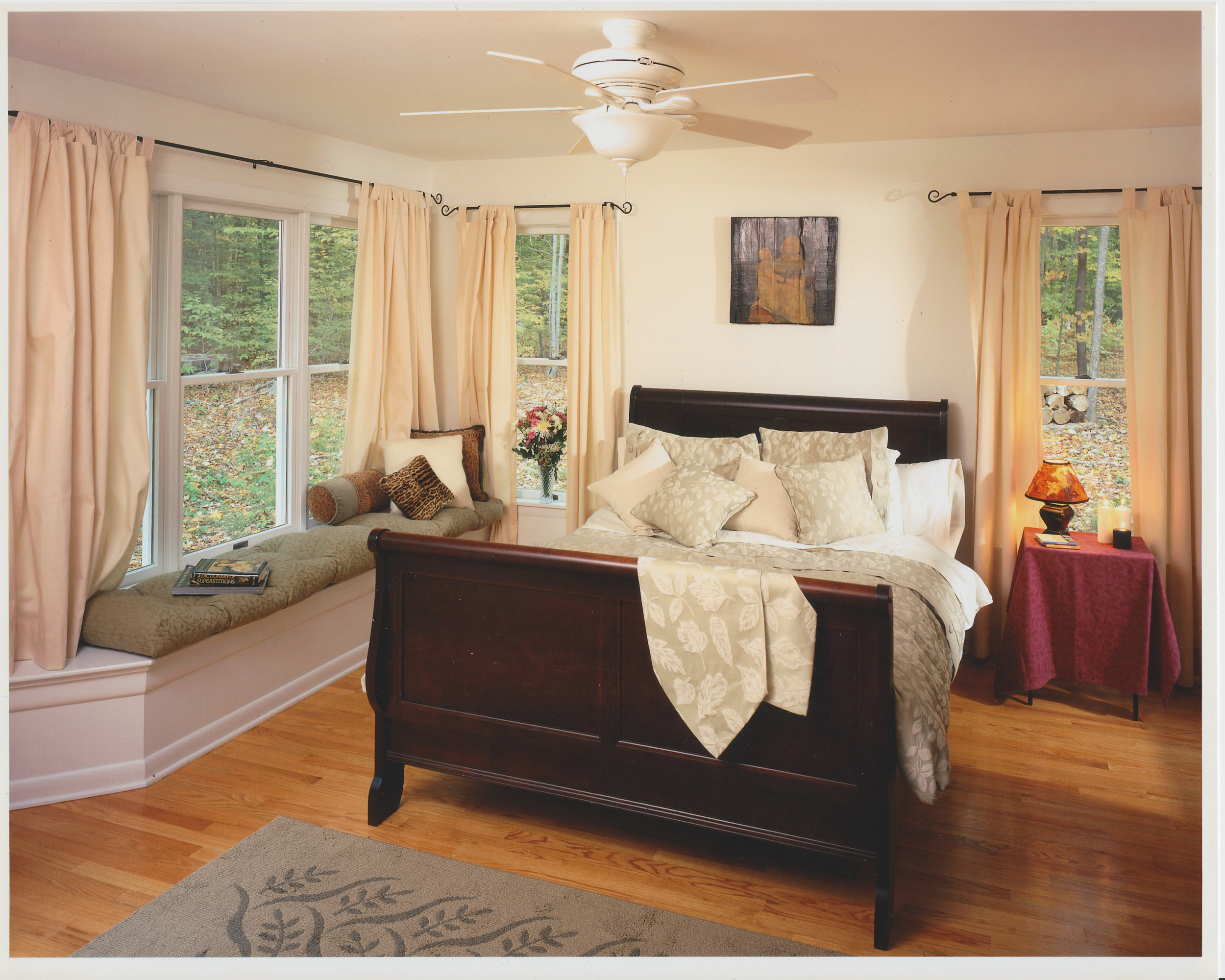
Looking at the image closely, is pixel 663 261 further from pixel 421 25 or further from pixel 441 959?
pixel 441 959

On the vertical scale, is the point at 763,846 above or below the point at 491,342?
below

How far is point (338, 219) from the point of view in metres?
4.64

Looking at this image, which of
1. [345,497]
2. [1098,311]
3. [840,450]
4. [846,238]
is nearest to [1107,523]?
[1098,311]

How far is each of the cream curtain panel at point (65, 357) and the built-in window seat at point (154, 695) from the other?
0.13 m

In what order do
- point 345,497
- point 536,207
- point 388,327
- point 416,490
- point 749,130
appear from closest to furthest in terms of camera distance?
point 749,130 < point 345,497 < point 416,490 < point 388,327 < point 536,207

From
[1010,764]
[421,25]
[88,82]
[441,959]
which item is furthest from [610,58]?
[1010,764]

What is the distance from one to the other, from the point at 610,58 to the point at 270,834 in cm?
244

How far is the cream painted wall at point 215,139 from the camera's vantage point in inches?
126

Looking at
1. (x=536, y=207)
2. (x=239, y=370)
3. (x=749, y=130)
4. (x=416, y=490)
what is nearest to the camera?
(x=749, y=130)

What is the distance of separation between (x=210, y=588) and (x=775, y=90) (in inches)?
99.3

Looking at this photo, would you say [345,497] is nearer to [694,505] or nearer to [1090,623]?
[694,505]

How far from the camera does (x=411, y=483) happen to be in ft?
15.4

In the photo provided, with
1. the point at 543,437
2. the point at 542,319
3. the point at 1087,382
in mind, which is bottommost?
the point at 543,437

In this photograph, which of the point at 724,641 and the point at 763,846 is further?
the point at 763,846
